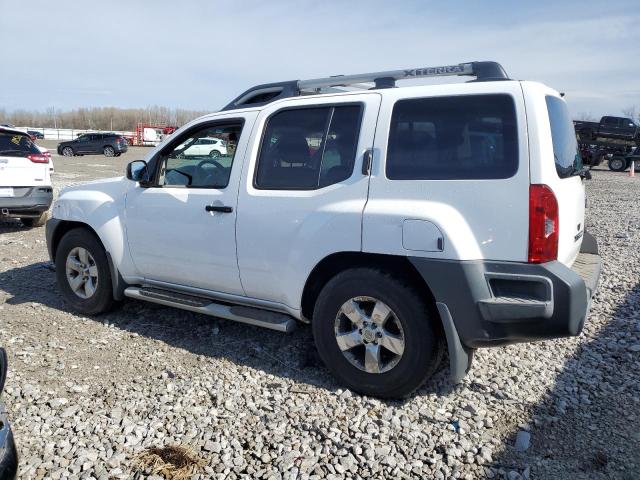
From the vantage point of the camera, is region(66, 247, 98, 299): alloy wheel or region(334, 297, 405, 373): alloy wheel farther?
region(66, 247, 98, 299): alloy wheel

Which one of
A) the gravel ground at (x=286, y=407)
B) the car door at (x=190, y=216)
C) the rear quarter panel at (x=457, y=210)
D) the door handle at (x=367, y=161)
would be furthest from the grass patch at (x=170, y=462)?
the door handle at (x=367, y=161)

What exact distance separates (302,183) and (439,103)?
107 cm

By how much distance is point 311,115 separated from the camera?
397 centimetres

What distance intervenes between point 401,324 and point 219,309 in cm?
152

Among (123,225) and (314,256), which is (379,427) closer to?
(314,256)

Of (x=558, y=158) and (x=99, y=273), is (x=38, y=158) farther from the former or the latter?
(x=558, y=158)

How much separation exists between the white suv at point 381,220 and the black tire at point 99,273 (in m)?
0.44

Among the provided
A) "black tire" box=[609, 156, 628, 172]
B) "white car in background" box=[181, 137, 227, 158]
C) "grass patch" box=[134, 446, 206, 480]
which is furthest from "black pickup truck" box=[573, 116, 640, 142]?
"grass patch" box=[134, 446, 206, 480]

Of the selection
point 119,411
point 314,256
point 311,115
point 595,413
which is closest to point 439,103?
point 311,115

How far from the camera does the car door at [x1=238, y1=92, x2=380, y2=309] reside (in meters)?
3.63

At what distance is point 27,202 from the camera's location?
875 centimetres

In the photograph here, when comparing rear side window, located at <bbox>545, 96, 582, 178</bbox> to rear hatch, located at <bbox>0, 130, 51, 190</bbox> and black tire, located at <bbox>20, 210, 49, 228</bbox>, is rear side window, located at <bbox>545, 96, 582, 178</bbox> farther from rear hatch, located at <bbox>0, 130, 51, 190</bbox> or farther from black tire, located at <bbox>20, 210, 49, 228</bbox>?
black tire, located at <bbox>20, 210, 49, 228</bbox>

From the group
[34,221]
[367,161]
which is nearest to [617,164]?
[34,221]

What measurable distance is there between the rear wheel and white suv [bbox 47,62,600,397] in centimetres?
2791
